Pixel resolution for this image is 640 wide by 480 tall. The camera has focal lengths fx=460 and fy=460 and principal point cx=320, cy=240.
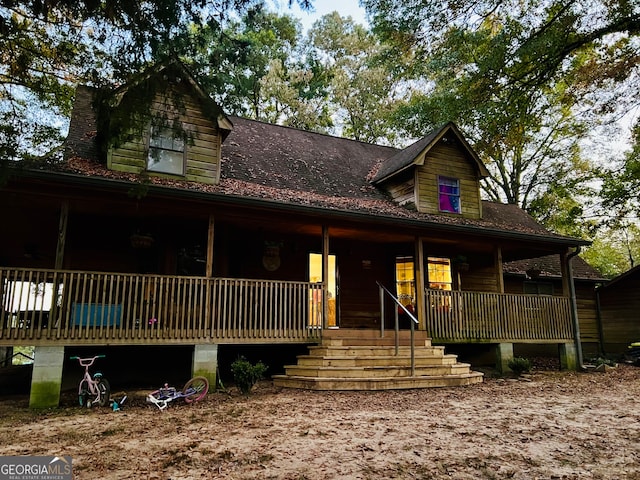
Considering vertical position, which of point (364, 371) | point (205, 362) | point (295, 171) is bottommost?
point (364, 371)

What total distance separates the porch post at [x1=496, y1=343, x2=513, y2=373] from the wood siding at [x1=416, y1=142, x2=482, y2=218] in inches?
146

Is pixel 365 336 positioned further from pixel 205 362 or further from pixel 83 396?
pixel 83 396

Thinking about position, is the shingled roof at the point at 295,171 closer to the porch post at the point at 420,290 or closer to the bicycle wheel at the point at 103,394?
the porch post at the point at 420,290

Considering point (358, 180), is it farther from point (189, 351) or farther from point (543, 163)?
point (543, 163)

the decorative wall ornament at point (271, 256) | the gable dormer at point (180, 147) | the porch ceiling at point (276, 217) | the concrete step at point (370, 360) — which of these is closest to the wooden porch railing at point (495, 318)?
the concrete step at point (370, 360)

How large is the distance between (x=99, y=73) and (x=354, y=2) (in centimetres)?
414

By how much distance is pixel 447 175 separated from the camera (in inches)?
508

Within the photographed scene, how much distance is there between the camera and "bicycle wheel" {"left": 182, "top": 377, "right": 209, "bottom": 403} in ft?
22.8

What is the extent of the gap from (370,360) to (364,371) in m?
0.40

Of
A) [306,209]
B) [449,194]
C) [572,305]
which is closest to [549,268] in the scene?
[572,305]

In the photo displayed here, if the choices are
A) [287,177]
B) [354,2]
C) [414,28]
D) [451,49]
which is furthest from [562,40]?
[287,177]

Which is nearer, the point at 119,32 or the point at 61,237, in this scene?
the point at 119,32

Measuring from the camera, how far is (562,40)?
23.8ft

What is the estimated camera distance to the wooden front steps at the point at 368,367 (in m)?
7.93
